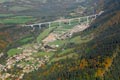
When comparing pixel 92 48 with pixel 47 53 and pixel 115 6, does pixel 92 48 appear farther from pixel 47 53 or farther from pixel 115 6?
pixel 115 6

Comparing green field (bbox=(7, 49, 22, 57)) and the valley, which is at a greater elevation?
the valley

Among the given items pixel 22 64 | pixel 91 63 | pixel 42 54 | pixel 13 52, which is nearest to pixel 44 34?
pixel 13 52

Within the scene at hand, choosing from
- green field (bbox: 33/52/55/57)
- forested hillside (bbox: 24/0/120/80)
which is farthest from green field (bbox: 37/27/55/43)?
forested hillside (bbox: 24/0/120/80)

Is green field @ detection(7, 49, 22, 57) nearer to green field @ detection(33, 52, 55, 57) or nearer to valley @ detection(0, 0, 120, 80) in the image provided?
valley @ detection(0, 0, 120, 80)

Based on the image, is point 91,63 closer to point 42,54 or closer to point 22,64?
point 22,64

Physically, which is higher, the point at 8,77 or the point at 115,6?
the point at 115,6

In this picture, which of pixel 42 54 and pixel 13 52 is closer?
pixel 42 54

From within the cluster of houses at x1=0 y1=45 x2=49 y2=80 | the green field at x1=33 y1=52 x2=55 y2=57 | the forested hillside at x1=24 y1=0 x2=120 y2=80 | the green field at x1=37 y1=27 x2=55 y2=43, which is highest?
the forested hillside at x1=24 y1=0 x2=120 y2=80

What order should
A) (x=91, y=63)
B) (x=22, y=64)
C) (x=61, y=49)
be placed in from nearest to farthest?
1. (x=91, y=63)
2. (x=22, y=64)
3. (x=61, y=49)

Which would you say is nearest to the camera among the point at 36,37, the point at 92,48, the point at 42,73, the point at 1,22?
the point at 42,73

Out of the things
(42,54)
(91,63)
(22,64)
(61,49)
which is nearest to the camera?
(91,63)

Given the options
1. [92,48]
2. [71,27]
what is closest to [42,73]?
[92,48]
